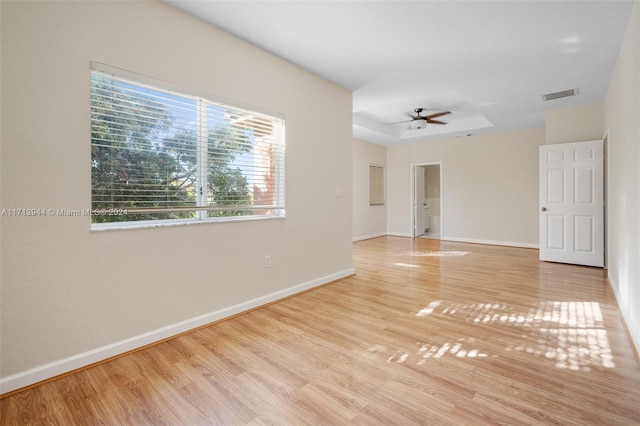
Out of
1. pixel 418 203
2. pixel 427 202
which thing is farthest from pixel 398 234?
pixel 427 202

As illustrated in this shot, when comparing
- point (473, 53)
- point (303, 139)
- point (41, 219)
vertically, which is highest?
point (473, 53)

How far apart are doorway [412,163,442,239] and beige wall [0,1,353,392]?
5.95 meters

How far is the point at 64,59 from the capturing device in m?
1.95

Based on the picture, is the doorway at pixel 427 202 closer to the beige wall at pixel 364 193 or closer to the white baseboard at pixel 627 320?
the beige wall at pixel 364 193

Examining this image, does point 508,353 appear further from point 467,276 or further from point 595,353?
point 467,276

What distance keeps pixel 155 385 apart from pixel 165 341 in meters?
0.61

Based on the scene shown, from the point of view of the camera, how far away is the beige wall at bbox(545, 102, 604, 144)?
16.0ft

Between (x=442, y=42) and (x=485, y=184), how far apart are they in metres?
5.04

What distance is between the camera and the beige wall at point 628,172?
2.31 metres

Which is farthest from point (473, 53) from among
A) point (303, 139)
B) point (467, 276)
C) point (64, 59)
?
point (64, 59)

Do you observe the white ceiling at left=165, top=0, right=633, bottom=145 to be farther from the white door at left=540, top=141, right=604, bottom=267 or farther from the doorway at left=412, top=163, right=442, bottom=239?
the doorway at left=412, top=163, right=442, bottom=239

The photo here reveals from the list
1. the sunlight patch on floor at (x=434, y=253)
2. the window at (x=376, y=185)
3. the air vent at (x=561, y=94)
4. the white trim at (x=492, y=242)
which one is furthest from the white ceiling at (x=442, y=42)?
the window at (x=376, y=185)

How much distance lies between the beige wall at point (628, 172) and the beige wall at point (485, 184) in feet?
10.4

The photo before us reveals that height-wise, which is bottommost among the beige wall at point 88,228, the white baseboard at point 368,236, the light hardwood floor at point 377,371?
the light hardwood floor at point 377,371
